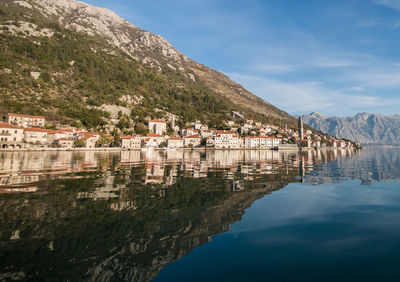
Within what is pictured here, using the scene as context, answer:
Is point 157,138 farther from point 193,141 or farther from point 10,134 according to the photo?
point 10,134

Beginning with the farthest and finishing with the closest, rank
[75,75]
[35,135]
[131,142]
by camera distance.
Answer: [75,75]
[131,142]
[35,135]

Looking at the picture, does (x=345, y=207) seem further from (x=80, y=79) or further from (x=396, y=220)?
(x=80, y=79)

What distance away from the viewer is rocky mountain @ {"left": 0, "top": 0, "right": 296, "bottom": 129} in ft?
303

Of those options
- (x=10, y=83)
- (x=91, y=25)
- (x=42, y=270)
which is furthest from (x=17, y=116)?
(x=91, y=25)

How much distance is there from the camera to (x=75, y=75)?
118 metres

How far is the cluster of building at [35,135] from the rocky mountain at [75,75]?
7.69 meters

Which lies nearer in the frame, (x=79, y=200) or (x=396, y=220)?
(x=396, y=220)

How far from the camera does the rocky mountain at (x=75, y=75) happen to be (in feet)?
303

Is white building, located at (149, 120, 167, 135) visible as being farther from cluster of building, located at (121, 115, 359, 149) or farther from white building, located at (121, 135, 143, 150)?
white building, located at (121, 135, 143, 150)

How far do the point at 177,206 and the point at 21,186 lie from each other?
1064 cm

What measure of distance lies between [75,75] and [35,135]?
57.1 meters

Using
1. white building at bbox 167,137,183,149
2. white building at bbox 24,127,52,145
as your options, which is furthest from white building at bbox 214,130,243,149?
white building at bbox 24,127,52,145

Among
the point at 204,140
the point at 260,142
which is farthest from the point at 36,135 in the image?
the point at 260,142

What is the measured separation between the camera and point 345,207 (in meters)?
10.8
